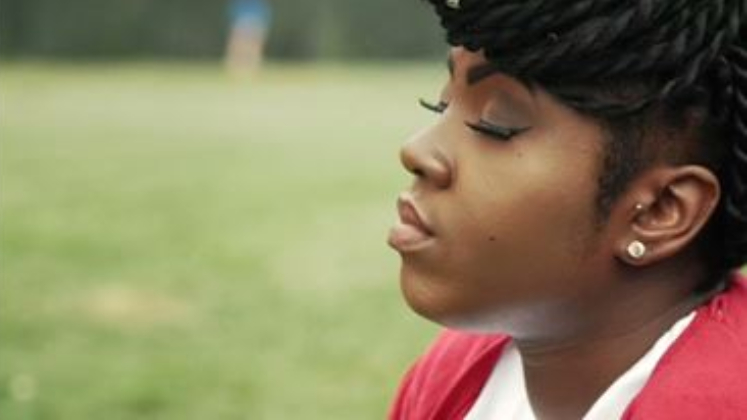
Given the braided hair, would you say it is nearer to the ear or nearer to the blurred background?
the ear

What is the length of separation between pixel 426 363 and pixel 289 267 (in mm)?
5233

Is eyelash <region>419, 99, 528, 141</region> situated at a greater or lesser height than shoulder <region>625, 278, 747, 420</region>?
greater

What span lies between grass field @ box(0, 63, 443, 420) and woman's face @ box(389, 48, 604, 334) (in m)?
2.85

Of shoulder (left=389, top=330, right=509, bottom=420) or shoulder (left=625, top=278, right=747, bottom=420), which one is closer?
shoulder (left=625, top=278, right=747, bottom=420)

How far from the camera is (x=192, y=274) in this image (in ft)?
22.9

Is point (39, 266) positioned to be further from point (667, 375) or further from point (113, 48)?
point (113, 48)

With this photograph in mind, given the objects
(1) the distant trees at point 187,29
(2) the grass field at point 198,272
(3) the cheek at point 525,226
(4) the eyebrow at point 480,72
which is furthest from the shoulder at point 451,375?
(1) the distant trees at point 187,29

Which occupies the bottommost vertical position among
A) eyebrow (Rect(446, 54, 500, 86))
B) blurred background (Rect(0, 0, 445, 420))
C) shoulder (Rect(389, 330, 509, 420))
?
blurred background (Rect(0, 0, 445, 420))

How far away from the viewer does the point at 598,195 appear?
5.69ft

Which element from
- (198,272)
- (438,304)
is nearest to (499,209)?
(438,304)

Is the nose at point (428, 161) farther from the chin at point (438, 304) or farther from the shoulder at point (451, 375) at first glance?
the shoulder at point (451, 375)

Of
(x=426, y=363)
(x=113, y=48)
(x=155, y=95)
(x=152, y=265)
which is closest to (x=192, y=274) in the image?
(x=152, y=265)

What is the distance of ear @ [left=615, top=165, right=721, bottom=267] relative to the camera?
1.74 metres

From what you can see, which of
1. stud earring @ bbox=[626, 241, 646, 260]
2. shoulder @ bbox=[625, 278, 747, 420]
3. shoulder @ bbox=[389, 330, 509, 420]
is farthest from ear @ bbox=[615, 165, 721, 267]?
shoulder @ bbox=[389, 330, 509, 420]
